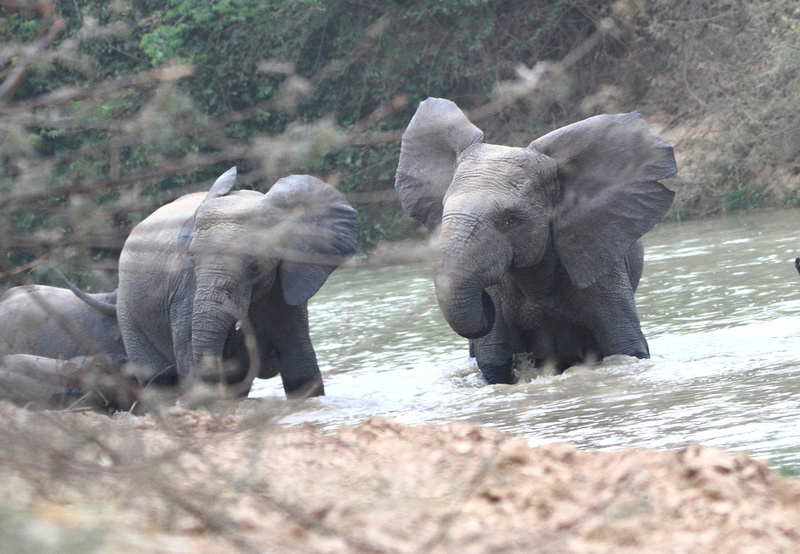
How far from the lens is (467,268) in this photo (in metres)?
7.15

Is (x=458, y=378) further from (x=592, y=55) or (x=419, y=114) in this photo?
(x=592, y=55)

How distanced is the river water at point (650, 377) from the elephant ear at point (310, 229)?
0.41 meters

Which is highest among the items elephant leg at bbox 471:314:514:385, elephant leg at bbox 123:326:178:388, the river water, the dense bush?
the dense bush

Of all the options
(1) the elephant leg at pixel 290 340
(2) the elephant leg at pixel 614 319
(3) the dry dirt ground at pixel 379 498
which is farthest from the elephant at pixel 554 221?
(3) the dry dirt ground at pixel 379 498

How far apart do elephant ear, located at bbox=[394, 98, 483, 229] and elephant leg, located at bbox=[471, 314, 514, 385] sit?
2.93ft

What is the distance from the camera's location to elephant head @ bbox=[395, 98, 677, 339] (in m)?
7.22

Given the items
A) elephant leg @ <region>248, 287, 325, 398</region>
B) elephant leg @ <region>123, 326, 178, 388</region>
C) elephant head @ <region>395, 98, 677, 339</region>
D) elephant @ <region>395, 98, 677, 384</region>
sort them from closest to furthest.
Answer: elephant head @ <region>395, 98, 677, 339</region>, elephant @ <region>395, 98, 677, 384</region>, elephant leg @ <region>248, 287, 325, 398</region>, elephant leg @ <region>123, 326, 178, 388</region>

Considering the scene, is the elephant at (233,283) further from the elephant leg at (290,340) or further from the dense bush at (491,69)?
the dense bush at (491,69)

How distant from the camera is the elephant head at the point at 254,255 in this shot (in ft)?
25.6

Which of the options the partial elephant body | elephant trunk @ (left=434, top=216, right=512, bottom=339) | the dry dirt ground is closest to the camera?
the dry dirt ground

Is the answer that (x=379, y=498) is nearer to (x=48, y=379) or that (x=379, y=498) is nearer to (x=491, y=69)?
(x=48, y=379)

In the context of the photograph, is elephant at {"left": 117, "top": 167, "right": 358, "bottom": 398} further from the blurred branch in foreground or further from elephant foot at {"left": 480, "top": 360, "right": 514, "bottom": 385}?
the blurred branch in foreground

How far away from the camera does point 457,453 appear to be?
457 cm

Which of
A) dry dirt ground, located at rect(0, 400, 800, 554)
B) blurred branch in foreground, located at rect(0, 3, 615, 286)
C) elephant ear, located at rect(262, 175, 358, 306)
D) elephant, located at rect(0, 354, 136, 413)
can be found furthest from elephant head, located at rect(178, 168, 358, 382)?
blurred branch in foreground, located at rect(0, 3, 615, 286)
